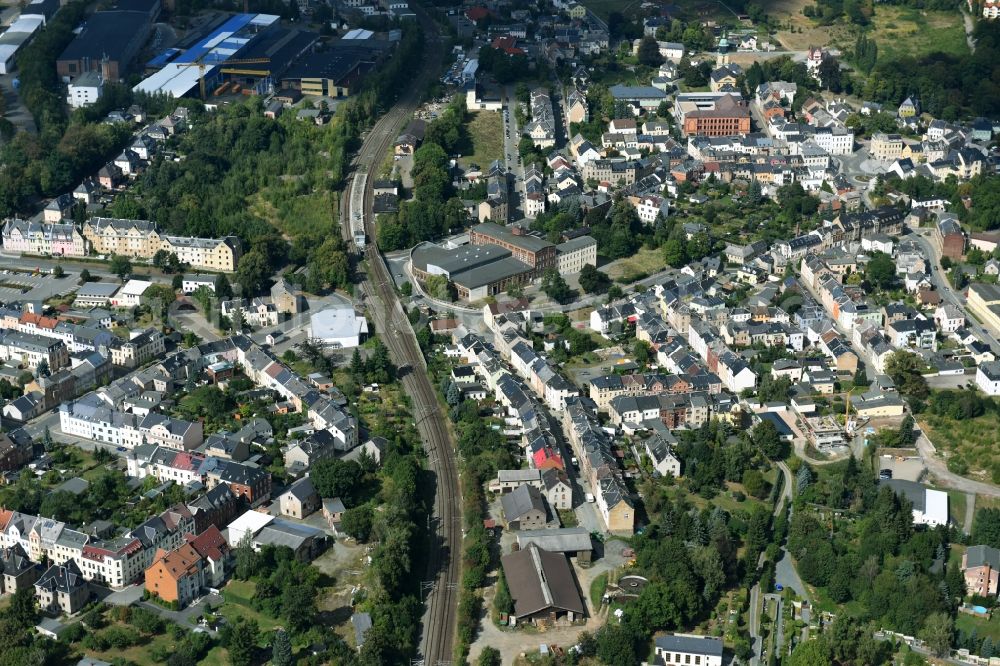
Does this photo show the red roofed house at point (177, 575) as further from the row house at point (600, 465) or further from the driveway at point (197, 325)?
the driveway at point (197, 325)

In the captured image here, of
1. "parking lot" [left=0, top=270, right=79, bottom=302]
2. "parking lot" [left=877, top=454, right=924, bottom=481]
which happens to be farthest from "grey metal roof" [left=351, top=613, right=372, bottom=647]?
"parking lot" [left=0, top=270, right=79, bottom=302]

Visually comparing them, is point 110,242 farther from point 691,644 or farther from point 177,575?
point 691,644

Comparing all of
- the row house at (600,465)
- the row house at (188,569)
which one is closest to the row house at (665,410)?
the row house at (600,465)

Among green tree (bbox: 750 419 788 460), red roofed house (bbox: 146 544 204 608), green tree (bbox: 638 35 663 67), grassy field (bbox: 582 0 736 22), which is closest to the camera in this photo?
red roofed house (bbox: 146 544 204 608)

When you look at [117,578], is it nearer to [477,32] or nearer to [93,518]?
[93,518]

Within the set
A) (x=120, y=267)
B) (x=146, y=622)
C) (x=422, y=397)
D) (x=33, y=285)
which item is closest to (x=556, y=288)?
(x=422, y=397)

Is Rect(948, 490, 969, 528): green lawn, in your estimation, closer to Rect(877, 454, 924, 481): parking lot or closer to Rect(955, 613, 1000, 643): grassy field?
→ Rect(877, 454, 924, 481): parking lot
